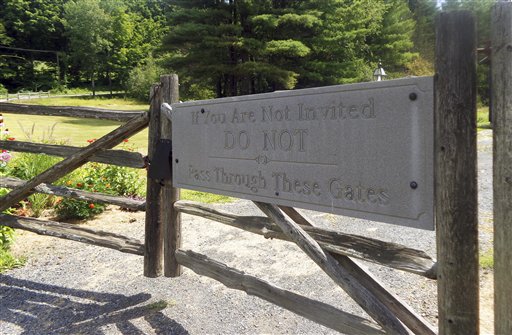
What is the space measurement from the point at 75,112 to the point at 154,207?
1681mm

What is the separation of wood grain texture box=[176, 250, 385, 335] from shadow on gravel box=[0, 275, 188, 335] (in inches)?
19.2

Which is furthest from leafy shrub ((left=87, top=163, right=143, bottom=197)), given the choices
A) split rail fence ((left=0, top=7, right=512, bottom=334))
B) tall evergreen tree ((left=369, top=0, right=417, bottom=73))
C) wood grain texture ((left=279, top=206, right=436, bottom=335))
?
tall evergreen tree ((left=369, top=0, right=417, bottom=73))

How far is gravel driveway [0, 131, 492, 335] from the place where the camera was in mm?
3359

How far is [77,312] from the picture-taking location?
3.62 metres

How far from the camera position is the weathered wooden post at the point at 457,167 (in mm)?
1794

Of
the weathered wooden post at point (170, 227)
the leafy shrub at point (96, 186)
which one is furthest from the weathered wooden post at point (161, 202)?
the leafy shrub at point (96, 186)

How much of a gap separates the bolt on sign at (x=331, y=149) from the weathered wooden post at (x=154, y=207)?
69 cm

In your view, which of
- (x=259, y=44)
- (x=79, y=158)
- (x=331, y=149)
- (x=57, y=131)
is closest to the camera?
(x=331, y=149)

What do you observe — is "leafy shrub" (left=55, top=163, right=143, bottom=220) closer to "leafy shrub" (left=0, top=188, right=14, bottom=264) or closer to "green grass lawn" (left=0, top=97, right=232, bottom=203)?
"green grass lawn" (left=0, top=97, right=232, bottom=203)

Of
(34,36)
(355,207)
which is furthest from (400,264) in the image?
(34,36)

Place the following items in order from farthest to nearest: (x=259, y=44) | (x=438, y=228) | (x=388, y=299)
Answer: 1. (x=259, y=44)
2. (x=388, y=299)
3. (x=438, y=228)

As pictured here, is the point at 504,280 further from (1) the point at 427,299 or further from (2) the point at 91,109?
(2) the point at 91,109

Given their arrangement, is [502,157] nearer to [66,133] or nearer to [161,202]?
[161,202]

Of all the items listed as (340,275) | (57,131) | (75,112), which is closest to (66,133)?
(57,131)
